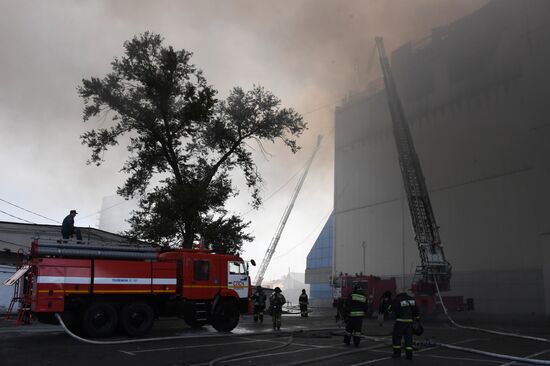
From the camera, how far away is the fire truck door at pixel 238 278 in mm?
16125

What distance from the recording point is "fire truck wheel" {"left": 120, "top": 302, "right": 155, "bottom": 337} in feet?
44.7

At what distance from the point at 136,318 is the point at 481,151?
26.0m

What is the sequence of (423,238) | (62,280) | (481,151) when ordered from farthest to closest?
(481,151)
(423,238)
(62,280)

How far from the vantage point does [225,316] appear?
51.7 ft

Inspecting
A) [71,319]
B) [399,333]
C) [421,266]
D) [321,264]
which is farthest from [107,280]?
[321,264]

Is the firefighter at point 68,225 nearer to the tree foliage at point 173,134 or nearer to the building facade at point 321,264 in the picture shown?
the tree foliage at point 173,134

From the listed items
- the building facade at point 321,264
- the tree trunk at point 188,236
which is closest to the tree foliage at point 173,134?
the tree trunk at point 188,236

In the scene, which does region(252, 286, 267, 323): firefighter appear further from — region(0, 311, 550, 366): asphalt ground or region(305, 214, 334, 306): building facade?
region(305, 214, 334, 306): building facade

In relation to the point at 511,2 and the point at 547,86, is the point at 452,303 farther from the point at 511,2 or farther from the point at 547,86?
the point at 511,2

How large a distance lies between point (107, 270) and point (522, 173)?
83.1ft

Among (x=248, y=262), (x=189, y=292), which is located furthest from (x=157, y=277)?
(x=248, y=262)

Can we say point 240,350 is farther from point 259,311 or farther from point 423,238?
point 423,238

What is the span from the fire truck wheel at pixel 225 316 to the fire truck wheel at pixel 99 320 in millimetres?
3293

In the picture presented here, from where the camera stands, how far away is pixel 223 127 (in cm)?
2503
